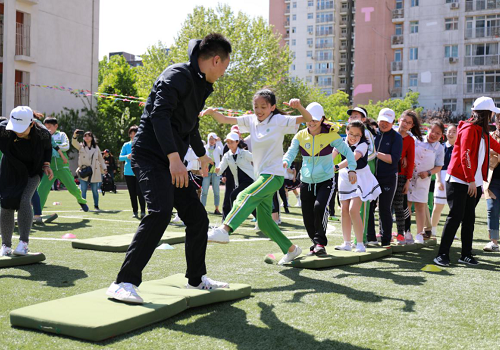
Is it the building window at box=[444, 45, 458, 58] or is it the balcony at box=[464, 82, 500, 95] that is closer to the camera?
the balcony at box=[464, 82, 500, 95]

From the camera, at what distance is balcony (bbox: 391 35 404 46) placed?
208 ft

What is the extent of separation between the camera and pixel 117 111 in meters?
44.7

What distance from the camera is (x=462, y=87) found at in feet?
190

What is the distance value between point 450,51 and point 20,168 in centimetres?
5875

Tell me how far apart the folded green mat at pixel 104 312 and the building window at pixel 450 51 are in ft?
195

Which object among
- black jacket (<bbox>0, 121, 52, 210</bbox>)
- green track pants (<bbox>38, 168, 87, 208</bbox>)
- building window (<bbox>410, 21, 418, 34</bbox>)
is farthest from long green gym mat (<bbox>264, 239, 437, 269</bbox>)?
building window (<bbox>410, 21, 418, 34</bbox>)

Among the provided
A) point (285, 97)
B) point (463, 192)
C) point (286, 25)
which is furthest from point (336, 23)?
point (463, 192)

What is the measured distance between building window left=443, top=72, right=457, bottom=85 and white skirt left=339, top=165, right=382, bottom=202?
2167 inches

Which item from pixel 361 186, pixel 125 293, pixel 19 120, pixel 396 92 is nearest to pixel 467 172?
pixel 361 186

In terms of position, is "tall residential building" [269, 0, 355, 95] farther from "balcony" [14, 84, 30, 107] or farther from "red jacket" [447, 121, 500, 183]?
"red jacket" [447, 121, 500, 183]

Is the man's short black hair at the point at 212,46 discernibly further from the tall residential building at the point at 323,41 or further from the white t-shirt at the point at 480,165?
the tall residential building at the point at 323,41

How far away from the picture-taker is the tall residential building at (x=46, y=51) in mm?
31659

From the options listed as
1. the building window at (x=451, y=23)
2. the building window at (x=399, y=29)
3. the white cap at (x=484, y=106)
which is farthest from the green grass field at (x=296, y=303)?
the building window at (x=399, y=29)

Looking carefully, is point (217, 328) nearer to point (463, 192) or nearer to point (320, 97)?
point (463, 192)
